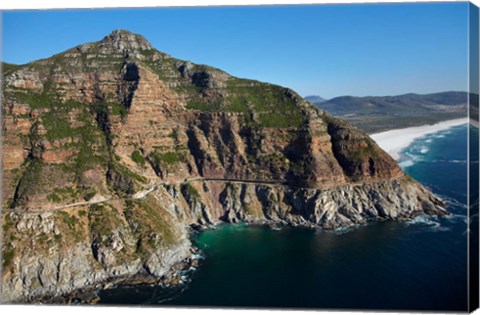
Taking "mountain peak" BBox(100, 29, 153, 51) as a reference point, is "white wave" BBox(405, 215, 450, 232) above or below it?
below

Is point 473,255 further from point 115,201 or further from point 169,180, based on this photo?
point 169,180

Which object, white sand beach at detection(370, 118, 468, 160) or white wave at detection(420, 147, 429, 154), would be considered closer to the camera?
white wave at detection(420, 147, 429, 154)

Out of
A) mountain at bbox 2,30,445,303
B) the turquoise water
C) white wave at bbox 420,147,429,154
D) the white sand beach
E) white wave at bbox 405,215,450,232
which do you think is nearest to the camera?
the turquoise water

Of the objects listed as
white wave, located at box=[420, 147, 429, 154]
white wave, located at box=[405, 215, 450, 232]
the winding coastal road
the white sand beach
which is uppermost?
the white sand beach

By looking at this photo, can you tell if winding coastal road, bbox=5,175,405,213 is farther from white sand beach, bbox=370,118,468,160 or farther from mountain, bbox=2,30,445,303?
white sand beach, bbox=370,118,468,160

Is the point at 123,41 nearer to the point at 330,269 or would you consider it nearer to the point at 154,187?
the point at 154,187

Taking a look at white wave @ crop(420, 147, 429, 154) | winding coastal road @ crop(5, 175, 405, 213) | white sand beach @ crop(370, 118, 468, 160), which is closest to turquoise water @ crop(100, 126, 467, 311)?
winding coastal road @ crop(5, 175, 405, 213)

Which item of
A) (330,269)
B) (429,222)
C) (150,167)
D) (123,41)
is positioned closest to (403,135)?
(429,222)

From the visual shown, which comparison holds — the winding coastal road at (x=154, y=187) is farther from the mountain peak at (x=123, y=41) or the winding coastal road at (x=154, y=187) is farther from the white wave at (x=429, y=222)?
the mountain peak at (x=123, y=41)
